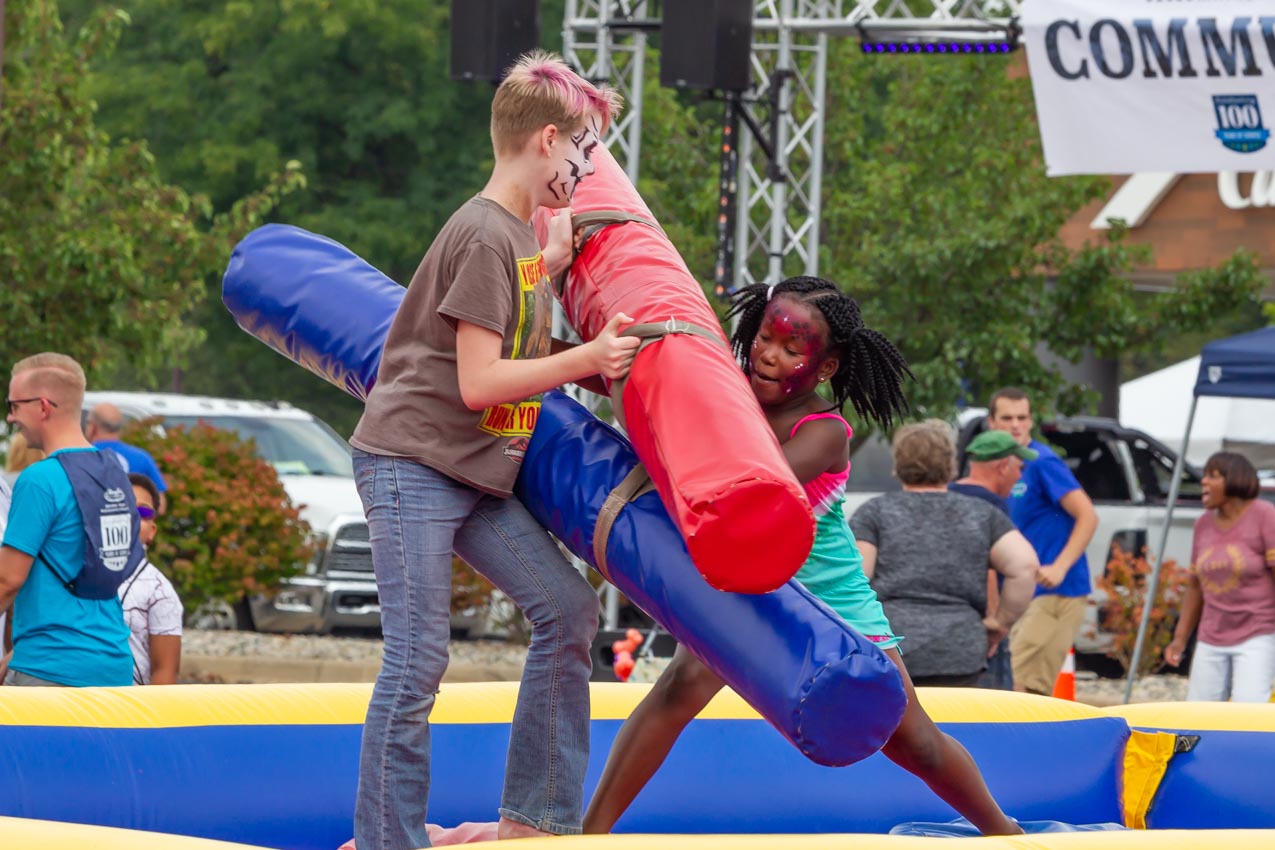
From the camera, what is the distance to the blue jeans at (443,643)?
3748 mm

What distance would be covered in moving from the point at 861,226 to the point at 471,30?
4.67 metres

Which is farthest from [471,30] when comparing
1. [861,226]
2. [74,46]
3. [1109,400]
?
[1109,400]

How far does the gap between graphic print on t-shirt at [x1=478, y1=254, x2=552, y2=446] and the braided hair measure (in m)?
0.61

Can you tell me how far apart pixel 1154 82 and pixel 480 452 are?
696 centimetres

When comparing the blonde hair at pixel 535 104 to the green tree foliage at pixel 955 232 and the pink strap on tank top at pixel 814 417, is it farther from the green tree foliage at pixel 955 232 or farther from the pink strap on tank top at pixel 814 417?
the green tree foliage at pixel 955 232

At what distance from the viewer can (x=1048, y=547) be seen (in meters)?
8.62

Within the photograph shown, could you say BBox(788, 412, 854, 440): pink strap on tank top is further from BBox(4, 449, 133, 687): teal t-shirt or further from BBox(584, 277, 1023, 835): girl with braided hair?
BBox(4, 449, 133, 687): teal t-shirt

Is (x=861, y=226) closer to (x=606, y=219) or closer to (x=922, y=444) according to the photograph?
(x=922, y=444)

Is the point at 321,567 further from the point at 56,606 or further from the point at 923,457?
the point at 56,606

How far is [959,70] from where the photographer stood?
1402cm

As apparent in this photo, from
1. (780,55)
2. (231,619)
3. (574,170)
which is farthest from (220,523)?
(574,170)

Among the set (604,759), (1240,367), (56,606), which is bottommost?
(604,759)

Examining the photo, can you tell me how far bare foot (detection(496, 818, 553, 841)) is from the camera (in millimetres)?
3979

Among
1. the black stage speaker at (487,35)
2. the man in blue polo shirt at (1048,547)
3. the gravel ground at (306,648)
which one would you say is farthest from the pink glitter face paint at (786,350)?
the gravel ground at (306,648)
